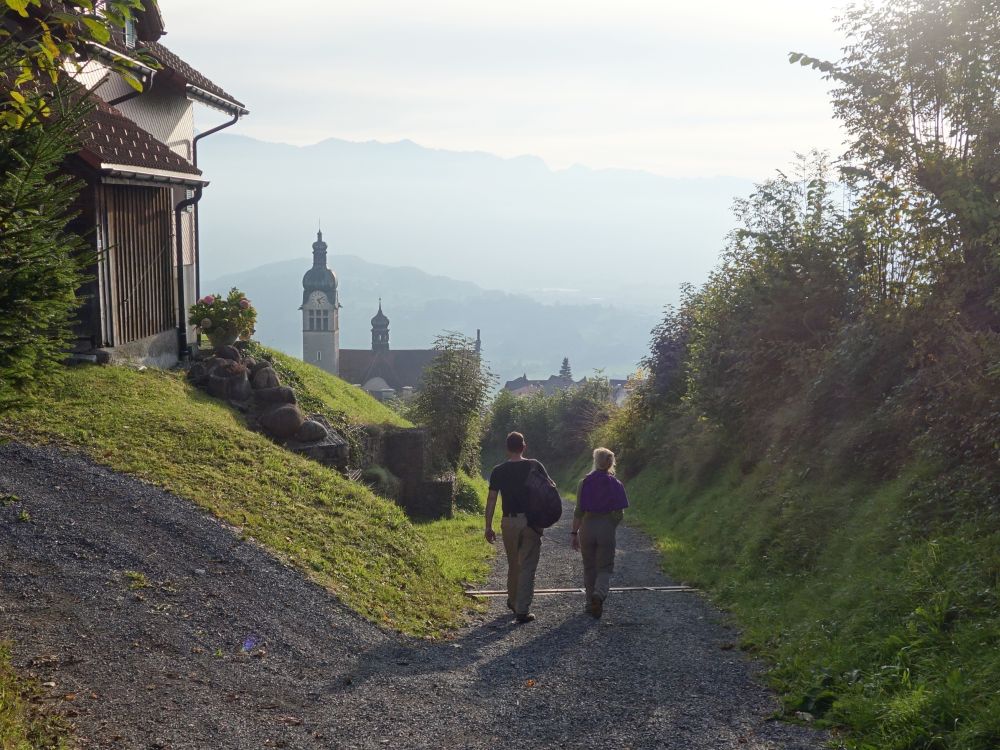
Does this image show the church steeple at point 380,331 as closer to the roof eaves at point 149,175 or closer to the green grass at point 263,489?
the roof eaves at point 149,175

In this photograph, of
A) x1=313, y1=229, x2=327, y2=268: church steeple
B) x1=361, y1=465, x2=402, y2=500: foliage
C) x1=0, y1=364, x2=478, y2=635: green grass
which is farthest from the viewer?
x1=313, y1=229, x2=327, y2=268: church steeple

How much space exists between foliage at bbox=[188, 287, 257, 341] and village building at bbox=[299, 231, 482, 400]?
341 feet

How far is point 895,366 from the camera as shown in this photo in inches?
472

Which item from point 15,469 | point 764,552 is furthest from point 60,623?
point 764,552

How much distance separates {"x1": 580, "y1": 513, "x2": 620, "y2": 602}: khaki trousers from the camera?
9.64 m

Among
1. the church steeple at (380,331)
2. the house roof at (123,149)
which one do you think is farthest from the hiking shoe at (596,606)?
the church steeple at (380,331)

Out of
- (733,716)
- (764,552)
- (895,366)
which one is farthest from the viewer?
(895,366)

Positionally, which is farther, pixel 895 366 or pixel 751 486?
pixel 751 486

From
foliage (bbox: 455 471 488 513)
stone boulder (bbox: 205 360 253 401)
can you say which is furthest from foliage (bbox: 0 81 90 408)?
foliage (bbox: 455 471 488 513)

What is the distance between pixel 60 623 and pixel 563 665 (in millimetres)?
3671

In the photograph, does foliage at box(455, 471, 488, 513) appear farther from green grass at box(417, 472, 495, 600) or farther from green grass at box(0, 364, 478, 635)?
green grass at box(0, 364, 478, 635)

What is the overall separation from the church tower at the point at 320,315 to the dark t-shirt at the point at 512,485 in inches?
4523

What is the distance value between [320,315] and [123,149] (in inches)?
4423

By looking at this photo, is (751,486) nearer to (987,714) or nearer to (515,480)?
(515,480)
